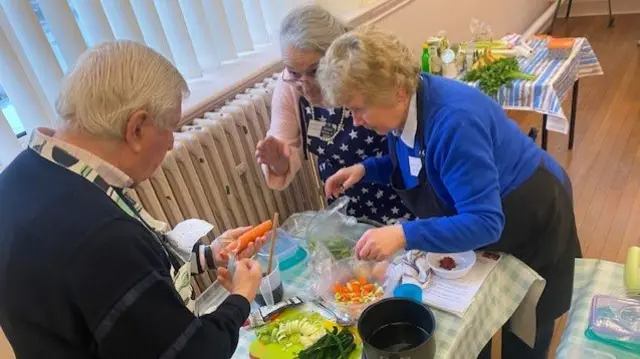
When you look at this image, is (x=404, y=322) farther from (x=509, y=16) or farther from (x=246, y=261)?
(x=509, y=16)

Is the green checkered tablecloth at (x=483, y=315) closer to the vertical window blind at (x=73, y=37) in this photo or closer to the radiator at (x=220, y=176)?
the radiator at (x=220, y=176)

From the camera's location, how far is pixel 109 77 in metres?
0.86

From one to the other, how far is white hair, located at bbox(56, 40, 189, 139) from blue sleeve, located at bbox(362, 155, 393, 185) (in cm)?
84

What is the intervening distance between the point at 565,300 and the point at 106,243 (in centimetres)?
127

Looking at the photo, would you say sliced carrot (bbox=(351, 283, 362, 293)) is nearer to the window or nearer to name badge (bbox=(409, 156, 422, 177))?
name badge (bbox=(409, 156, 422, 177))

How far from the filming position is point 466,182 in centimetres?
114

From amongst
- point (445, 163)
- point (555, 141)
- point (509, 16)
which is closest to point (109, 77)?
point (445, 163)

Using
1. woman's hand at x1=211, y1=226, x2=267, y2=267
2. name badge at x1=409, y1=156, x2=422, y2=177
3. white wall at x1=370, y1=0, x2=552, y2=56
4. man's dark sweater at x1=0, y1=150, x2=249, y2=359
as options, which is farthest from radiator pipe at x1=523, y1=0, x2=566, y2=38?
man's dark sweater at x1=0, y1=150, x2=249, y2=359

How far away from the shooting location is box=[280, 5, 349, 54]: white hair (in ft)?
5.00

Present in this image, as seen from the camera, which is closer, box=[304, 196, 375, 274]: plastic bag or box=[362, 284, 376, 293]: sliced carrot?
box=[362, 284, 376, 293]: sliced carrot

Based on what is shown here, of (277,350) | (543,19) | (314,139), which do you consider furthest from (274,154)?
(543,19)

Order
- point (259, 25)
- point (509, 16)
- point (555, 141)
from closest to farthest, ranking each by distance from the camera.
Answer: point (259, 25)
point (555, 141)
point (509, 16)

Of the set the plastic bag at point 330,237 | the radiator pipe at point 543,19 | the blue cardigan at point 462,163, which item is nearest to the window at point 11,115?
the plastic bag at point 330,237

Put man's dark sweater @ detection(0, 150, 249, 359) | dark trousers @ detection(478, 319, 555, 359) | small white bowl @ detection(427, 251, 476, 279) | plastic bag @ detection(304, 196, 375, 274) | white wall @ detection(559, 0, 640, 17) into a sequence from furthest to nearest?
white wall @ detection(559, 0, 640, 17) → dark trousers @ detection(478, 319, 555, 359) → plastic bag @ detection(304, 196, 375, 274) → small white bowl @ detection(427, 251, 476, 279) → man's dark sweater @ detection(0, 150, 249, 359)
